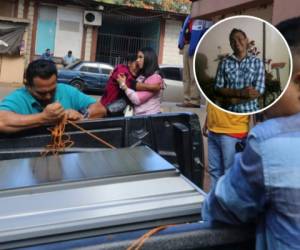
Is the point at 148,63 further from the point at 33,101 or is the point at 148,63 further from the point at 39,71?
the point at 33,101

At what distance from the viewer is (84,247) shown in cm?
145

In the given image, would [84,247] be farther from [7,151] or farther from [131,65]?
[131,65]

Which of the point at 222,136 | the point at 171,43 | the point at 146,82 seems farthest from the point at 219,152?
the point at 171,43

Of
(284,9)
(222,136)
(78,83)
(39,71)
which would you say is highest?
(284,9)

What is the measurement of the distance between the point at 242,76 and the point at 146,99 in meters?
3.74

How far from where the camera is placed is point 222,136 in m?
4.61

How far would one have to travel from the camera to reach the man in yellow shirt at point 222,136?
14.8ft

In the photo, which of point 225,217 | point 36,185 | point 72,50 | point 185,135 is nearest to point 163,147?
point 185,135

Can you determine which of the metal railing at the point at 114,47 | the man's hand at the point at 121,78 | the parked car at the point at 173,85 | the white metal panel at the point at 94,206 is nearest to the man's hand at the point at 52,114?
the white metal panel at the point at 94,206

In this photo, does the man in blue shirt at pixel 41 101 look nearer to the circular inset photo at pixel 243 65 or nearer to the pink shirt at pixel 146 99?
the pink shirt at pixel 146 99

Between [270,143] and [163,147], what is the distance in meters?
1.76

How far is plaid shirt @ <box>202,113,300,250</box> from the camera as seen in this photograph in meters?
1.44

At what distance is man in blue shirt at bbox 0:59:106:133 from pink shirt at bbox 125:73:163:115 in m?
0.96

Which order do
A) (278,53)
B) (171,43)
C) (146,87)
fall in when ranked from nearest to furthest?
(278,53) → (146,87) → (171,43)
